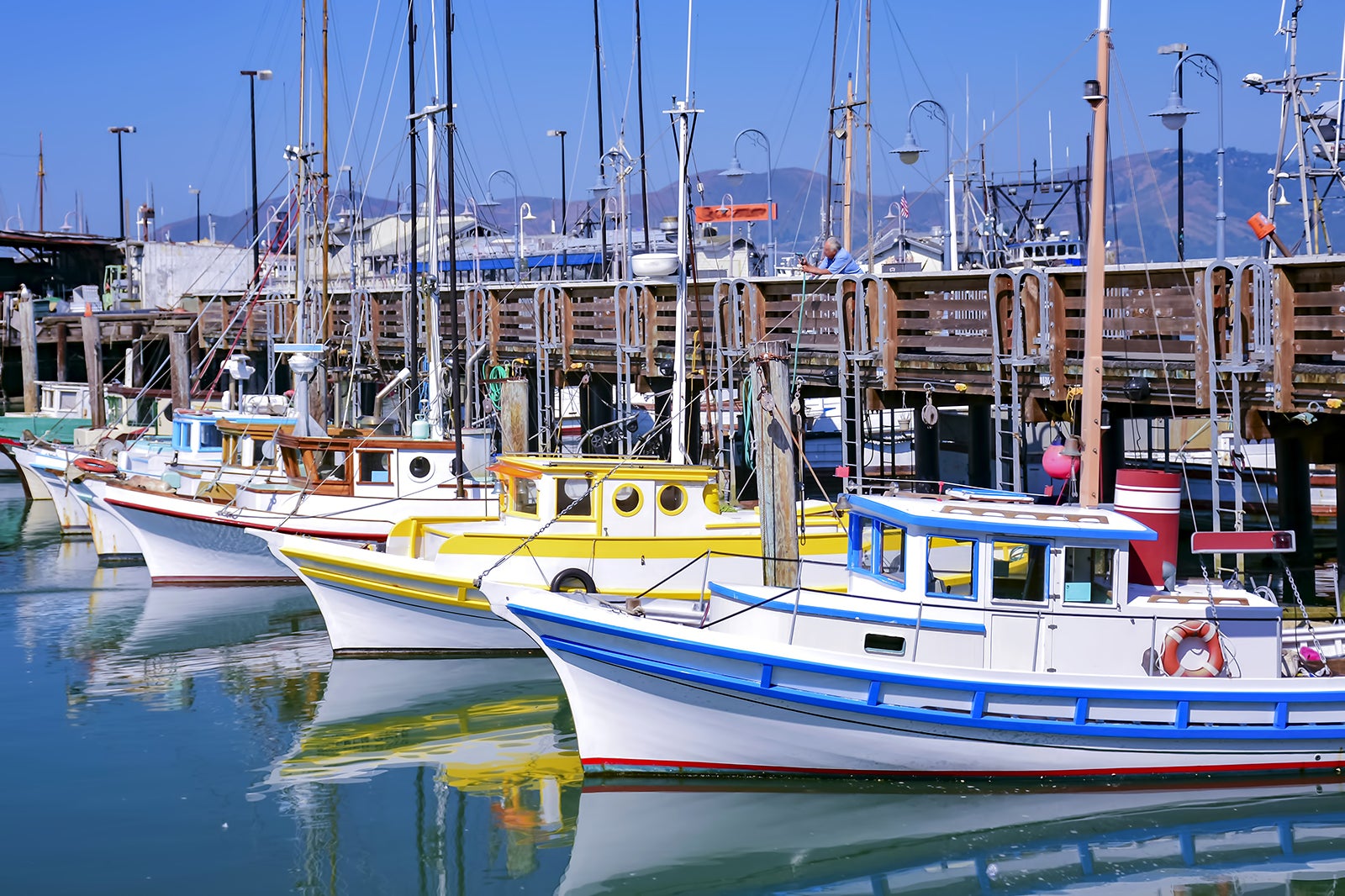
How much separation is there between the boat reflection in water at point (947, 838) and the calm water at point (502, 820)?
0.07 feet

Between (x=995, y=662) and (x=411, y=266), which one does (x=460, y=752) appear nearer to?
(x=995, y=662)

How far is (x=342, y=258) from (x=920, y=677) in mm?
63353

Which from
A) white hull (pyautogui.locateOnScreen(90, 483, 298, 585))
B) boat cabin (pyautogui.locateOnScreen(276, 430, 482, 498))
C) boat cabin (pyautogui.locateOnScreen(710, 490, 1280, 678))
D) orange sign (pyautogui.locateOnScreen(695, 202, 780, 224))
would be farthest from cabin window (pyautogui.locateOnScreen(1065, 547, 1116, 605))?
orange sign (pyautogui.locateOnScreen(695, 202, 780, 224))

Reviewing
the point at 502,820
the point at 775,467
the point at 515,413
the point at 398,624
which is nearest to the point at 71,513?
the point at 515,413

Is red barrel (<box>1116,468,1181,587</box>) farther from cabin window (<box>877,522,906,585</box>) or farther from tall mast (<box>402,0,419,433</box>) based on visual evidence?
tall mast (<box>402,0,419,433</box>)

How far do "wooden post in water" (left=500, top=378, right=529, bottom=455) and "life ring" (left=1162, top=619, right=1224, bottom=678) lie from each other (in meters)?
12.5

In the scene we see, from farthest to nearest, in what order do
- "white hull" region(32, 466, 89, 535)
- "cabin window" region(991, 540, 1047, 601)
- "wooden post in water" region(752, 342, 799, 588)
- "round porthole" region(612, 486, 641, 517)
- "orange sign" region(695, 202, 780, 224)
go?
"orange sign" region(695, 202, 780, 224), "white hull" region(32, 466, 89, 535), "round porthole" region(612, 486, 641, 517), "wooden post in water" region(752, 342, 799, 588), "cabin window" region(991, 540, 1047, 601)

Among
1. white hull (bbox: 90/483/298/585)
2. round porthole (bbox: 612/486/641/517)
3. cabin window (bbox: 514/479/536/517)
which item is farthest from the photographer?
white hull (bbox: 90/483/298/585)

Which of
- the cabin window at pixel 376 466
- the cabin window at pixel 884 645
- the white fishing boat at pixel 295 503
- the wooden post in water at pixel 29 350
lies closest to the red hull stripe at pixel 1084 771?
the cabin window at pixel 884 645

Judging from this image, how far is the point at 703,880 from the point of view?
444 inches

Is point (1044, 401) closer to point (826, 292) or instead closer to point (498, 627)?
point (826, 292)

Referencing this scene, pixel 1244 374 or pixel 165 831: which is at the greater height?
pixel 1244 374

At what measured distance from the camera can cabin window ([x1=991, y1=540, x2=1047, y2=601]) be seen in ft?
40.9

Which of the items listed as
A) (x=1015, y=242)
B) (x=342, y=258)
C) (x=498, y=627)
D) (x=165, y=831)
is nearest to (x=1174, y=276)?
(x=498, y=627)
